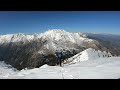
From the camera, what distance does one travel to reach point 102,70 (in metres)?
5.94

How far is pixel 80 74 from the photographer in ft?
17.8
